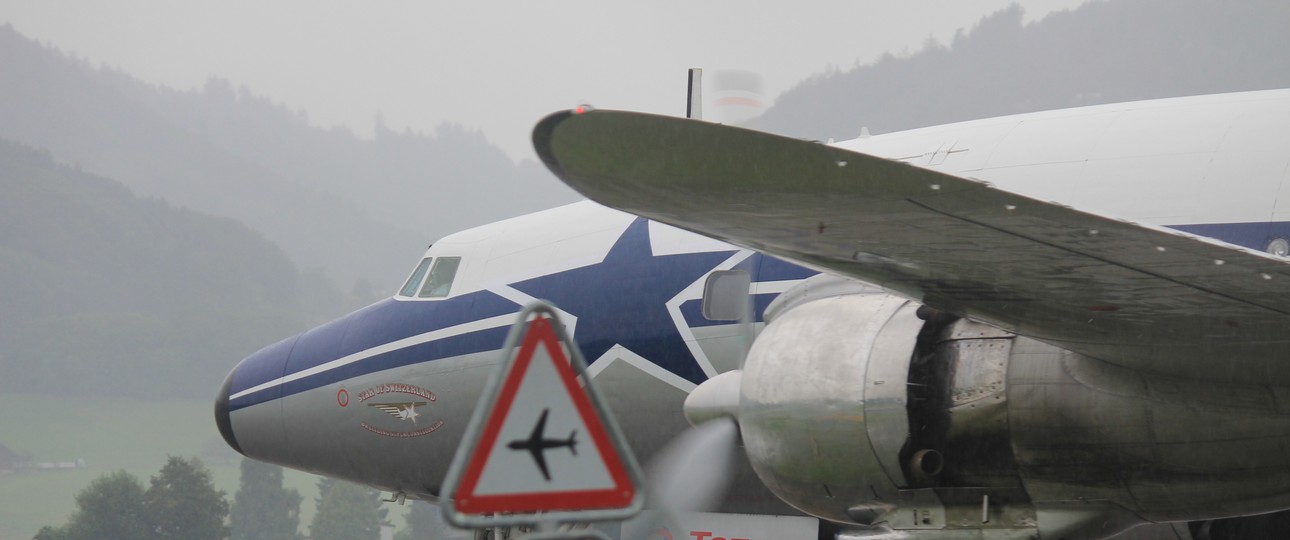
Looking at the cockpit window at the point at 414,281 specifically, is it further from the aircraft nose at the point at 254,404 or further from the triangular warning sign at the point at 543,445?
the triangular warning sign at the point at 543,445

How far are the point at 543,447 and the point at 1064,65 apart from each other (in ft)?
527

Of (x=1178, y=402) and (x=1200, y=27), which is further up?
(x=1200, y=27)

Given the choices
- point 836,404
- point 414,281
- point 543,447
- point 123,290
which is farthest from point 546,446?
point 123,290

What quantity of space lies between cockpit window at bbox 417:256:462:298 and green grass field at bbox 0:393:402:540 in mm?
40480

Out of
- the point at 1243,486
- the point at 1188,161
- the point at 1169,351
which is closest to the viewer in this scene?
the point at 1169,351

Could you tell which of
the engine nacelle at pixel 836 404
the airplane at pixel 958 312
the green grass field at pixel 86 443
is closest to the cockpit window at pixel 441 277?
the airplane at pixel 958 312

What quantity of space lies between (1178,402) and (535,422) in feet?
10.1

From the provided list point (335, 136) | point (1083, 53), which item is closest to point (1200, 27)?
point (1083, 53)

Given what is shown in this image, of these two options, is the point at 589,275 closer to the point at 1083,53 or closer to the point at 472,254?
the point at 472,254

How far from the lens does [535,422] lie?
3.83 m

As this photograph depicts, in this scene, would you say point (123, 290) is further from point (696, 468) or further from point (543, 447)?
point (543, 447)

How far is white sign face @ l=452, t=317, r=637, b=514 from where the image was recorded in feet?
12.4

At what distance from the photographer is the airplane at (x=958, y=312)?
4164 millimetres

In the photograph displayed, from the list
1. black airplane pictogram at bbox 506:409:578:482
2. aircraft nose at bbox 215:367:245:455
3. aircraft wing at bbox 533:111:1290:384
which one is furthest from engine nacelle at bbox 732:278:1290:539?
aircraft nose at bbox 215:367:245:455
